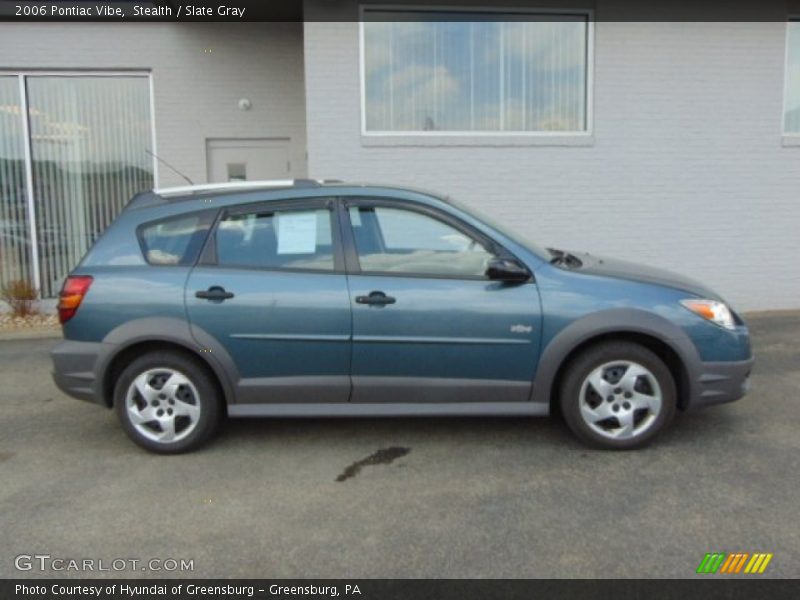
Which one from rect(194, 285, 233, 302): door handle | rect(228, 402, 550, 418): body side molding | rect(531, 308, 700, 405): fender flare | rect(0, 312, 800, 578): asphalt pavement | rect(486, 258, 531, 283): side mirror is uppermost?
rect(486, 258, 531, 283): side mirror

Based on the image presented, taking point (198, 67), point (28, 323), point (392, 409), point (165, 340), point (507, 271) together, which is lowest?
point (28, 323)

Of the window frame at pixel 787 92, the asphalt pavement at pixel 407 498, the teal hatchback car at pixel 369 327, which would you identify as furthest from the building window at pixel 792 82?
the teal hatchback car at pixel 369 327

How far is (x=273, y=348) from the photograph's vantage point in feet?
13.2

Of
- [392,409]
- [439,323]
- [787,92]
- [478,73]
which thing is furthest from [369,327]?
[787,92]

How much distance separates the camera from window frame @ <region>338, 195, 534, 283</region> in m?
4.02

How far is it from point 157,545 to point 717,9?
27.9 feet

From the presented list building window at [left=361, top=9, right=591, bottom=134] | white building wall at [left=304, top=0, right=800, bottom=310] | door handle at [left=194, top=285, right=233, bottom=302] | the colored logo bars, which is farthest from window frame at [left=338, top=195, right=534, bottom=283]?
building window at [left=361, top=9, right=591, bottom=134]

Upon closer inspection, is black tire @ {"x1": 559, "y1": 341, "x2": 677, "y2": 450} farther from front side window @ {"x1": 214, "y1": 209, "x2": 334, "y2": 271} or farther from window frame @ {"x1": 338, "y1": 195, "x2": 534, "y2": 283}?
front side window @ {"x1": 214, "y1": 209, "x2": 334, "y2": 271}

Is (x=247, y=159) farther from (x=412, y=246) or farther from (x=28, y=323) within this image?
(x=412, y=246)

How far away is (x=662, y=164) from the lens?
26.5ft

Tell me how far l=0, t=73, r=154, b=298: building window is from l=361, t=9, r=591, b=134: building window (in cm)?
351

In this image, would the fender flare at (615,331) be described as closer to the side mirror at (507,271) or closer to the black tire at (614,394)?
the black tire at (614,394)

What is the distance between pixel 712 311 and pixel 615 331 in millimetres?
659

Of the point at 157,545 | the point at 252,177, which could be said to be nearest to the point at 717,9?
the point at 252,177
